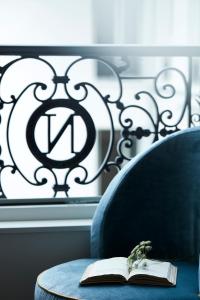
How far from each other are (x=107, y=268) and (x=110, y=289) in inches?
4.4

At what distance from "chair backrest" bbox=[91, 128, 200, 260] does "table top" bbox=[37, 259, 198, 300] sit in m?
0.23

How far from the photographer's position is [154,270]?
6.68 feet

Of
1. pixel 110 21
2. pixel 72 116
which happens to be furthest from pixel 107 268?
pixel 110 21

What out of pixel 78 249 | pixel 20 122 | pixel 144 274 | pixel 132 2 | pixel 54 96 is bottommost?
pixel 78 249

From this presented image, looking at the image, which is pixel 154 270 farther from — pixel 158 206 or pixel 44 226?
pixel 44 226

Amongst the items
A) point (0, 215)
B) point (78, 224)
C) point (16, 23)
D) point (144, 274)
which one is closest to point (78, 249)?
point (78, 224)

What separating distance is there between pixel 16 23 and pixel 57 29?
0.40 metres

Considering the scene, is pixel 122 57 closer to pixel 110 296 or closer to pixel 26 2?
pixel 110 296

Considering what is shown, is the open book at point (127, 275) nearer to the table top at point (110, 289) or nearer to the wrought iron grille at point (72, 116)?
the table top at point (110, 289)

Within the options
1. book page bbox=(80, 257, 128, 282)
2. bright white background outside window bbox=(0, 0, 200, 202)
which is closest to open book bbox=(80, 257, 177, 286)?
book page bbox=(80, 257, 128, 282)

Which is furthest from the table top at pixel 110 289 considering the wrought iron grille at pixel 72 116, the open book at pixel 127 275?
the wrought iron grille at pixel 72 116

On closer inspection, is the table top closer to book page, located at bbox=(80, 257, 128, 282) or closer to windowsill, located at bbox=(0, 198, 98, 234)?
book page, located at bbox=(80, 257, 128, 282)

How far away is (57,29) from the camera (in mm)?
4832

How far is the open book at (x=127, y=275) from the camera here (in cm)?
198
